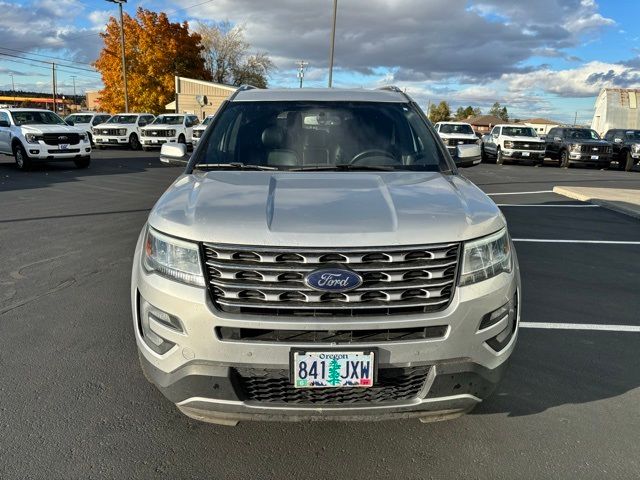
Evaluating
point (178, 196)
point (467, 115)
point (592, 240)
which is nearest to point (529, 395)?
point (178, 196)

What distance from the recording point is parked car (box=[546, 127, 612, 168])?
73.3ft

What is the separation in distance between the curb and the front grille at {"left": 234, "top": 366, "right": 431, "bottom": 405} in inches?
370

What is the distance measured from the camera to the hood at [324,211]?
7.63 ft

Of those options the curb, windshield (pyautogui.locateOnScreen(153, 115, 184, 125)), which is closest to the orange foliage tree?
windshield (pyautogui.locateOnScreen(153, 115, 184, 125))

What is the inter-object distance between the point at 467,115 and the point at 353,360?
447 ft

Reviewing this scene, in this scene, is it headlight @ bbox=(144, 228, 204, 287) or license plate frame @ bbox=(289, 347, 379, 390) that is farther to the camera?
headlight @ bbox=(144, 228, 204, 287)

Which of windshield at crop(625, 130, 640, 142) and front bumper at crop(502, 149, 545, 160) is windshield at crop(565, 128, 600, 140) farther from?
front bumper at crop(502, 149, 545, 160)

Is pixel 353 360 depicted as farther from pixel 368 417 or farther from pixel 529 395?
pixel 529 395

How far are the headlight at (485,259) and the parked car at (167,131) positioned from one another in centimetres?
2406

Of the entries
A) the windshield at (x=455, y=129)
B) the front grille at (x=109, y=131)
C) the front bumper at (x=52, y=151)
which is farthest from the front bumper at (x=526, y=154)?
the front grille at (x=109, y=131)

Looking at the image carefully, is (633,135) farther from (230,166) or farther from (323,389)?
(323,389)

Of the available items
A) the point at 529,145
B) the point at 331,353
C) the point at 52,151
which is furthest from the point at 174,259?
the point at 529,145

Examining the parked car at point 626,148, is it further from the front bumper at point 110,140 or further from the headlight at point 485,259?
the headlight at point 485,259

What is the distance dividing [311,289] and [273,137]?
1873mm
